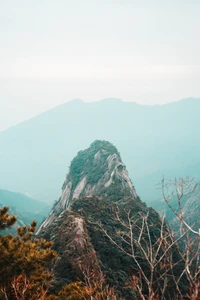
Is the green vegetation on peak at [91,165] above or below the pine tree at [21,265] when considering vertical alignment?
above

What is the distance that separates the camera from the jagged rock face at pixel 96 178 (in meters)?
52.1

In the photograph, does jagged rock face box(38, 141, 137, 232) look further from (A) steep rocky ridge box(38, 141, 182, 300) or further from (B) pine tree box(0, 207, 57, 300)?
(B) pine tree box(0, 207, 57, 300)

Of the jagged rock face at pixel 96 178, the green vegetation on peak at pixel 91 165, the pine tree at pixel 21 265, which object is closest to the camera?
the pine tree at pixel 21 265

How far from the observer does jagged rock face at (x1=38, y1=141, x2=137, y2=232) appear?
5210cm

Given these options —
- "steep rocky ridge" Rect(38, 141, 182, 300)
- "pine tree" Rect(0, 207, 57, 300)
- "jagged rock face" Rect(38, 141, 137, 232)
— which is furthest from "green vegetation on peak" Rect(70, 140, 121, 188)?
"pine tree" Rect(0, 207, 57, 300)

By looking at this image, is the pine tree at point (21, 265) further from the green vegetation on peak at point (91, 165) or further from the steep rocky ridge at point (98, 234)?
the green vegetation on peak at point (91, 165)

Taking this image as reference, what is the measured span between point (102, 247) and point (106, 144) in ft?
193

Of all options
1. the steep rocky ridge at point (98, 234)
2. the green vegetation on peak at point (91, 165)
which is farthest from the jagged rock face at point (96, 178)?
the steep rocky ridge at point (98, 234)

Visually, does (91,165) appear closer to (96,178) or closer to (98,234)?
(96,178)

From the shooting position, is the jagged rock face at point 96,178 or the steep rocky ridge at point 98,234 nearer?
the steep rocky ridge at point 98,234

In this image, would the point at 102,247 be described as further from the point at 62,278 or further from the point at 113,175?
the point at 113,175

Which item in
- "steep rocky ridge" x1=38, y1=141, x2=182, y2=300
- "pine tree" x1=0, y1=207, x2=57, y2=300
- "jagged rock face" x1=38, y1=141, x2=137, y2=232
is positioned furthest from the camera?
"jagged rock face" x1=38, y1=141, x2=137, y2=232

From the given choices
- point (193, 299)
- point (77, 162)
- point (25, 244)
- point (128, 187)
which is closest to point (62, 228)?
point (25, 244)

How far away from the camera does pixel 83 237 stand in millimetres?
22234
